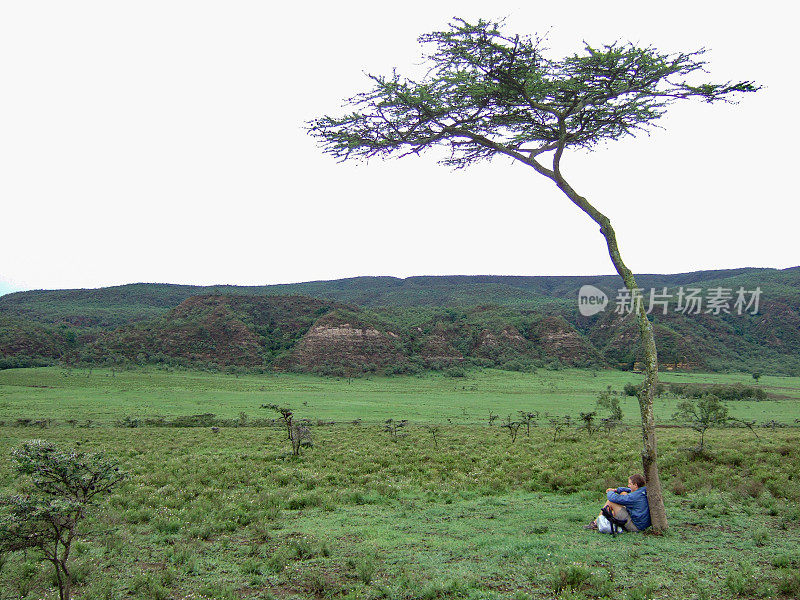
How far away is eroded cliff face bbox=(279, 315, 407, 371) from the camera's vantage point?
8538cm

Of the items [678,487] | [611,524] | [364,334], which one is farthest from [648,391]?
[364,334]

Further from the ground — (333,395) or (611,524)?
(611,524)

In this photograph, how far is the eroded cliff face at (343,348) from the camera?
8538 centimetres

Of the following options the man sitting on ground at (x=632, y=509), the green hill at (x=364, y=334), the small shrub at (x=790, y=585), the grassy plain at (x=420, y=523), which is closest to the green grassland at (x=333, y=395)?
the green hill at (x=364, y=334)

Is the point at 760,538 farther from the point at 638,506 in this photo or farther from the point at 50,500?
the point at 50,500

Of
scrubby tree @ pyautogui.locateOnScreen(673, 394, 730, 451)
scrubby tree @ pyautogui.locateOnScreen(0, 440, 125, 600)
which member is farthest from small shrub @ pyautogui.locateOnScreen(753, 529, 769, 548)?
scrubby tree @ pyautogui.locateOnScreen(673, 394, 730, 451)

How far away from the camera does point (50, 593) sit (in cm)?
673

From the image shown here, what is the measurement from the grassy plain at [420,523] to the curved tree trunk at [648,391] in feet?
1.84

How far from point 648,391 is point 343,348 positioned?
267 ft

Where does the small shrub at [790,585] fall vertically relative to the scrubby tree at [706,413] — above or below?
above

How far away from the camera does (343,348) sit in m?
88.3

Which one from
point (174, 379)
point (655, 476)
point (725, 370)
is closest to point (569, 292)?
point (725, 370)

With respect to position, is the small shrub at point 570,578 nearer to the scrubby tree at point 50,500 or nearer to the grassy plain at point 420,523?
the grassy plain at point 420,523

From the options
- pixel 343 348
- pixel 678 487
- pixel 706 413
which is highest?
pixel 678 487
